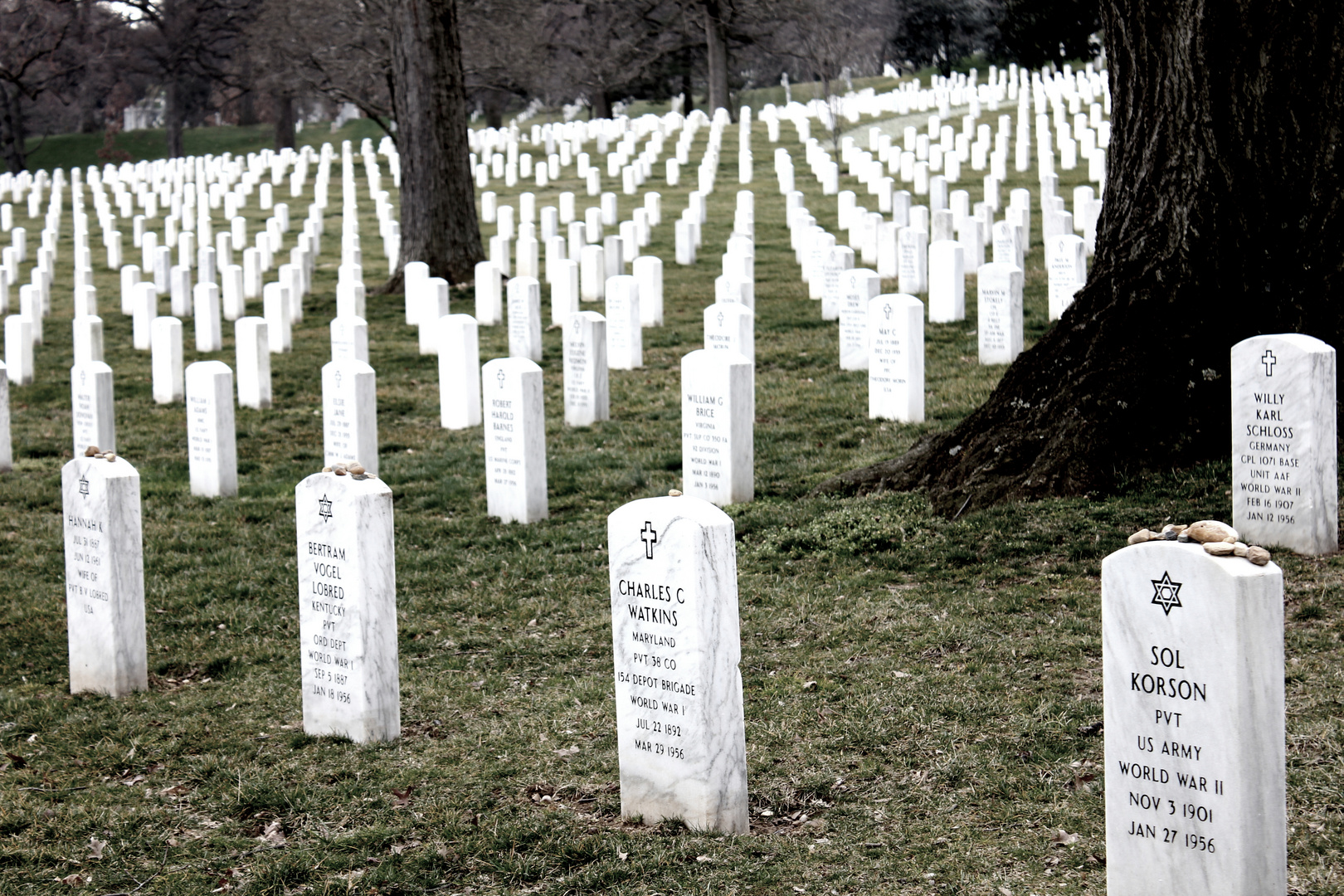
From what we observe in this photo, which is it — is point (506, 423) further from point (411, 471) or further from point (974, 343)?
point (974, 343)

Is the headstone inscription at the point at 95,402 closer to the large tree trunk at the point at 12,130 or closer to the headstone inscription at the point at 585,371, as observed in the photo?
the headstone inscription at the point at 585,371

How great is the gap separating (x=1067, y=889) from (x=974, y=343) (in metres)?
9.99

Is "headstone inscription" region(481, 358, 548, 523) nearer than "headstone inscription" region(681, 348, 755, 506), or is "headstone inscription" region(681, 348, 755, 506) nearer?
"headstone inscription" region(681, 348, 755, 506)

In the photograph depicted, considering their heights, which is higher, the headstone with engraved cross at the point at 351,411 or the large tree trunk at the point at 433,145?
the large tree trunk at the point at 433,145

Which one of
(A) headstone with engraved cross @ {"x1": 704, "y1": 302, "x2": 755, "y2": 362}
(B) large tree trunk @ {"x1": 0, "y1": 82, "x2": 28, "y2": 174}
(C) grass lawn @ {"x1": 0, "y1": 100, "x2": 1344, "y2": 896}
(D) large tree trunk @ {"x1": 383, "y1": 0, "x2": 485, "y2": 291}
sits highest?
(B) large tree trunk @ {"x1": 0, "y1": 82, "x2": 28, "y2": 174}

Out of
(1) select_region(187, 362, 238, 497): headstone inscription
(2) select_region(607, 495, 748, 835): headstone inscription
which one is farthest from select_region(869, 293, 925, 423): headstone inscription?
(2) select_region(607, 495, 748, 835): headstone inscription

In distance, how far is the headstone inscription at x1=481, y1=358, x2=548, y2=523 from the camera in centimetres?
879

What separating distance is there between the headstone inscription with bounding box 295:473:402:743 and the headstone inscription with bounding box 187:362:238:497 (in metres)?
4.67

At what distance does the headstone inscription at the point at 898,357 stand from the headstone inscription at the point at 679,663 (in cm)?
616

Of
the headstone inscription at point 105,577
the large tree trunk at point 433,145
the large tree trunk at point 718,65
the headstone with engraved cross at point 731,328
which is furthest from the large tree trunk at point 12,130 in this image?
the headstone inscription at point 105,577

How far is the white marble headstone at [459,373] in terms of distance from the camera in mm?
11633

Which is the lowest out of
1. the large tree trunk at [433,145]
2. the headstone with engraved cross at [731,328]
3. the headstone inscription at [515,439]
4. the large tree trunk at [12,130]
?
the headstone inscription at [515,439]

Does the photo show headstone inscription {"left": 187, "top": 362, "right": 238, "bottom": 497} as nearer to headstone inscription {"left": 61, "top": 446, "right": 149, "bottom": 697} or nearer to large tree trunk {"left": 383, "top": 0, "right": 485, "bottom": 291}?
headstone inscription {"left": 61, "top": 446, "right": 149, "bottom": 697}

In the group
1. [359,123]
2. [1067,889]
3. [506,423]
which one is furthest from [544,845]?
[359,123]
